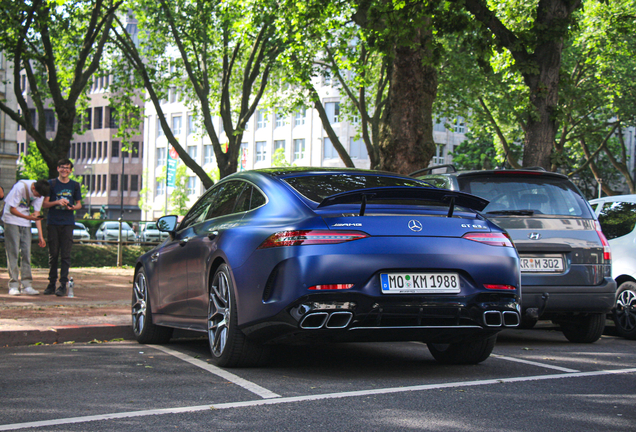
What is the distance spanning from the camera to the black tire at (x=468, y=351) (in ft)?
20.6

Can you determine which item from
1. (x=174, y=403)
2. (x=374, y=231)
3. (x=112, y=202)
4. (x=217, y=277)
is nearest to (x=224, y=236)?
(x=217, y=277)

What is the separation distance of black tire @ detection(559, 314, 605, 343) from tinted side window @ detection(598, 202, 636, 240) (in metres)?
1.74

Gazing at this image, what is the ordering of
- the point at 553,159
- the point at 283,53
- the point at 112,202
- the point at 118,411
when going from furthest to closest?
the point at 112,202 → the point at 283,53 → the point at 553,159 → the point at 118,411

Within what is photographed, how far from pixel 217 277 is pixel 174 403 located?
157cm

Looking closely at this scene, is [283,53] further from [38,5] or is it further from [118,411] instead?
[118,411]

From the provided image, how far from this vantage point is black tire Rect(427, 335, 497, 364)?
629 cm

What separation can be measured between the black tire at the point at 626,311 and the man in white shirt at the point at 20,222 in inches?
312

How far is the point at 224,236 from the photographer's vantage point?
19.8 feet

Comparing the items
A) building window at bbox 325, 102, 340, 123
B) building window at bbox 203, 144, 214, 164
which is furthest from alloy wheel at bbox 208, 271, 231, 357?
building window at bbox 203, 144, 214, 164

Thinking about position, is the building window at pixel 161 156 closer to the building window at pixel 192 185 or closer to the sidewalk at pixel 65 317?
the building window at pixel 192 185

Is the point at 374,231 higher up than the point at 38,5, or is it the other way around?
the point at 38,5

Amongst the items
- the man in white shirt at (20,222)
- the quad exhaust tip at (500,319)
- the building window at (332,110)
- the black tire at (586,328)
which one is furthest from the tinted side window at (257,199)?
the building window at (332,110)

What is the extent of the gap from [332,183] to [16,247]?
7.55m

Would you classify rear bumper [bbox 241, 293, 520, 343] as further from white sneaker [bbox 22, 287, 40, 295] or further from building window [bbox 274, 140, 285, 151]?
building window [bbox 274, 140, 285, 151]
